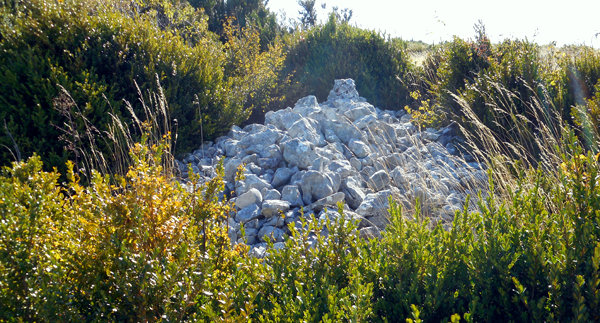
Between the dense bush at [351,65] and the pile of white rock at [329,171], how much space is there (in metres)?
2.02

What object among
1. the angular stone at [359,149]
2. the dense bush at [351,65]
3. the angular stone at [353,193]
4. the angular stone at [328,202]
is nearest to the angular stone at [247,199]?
the angular stone at [328,202]

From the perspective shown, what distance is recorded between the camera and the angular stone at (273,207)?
167 inches

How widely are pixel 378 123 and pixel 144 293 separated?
4584 millimetres


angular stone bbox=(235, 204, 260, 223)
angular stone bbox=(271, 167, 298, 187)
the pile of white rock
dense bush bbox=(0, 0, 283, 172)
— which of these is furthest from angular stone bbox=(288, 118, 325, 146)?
angular stone bbox=(235, 204, 260, 223)

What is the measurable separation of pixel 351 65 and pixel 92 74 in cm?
516

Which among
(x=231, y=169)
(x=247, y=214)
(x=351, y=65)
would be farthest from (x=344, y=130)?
(x=351, y=65)

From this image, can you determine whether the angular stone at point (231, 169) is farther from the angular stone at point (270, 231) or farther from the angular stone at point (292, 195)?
the angular stone at point (270, 231)

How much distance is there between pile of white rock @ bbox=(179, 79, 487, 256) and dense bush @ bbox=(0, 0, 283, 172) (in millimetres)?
600

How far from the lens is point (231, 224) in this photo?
420 centimetres

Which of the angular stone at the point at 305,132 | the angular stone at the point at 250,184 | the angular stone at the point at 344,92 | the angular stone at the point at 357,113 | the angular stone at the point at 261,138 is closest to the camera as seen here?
the angular stone at the point at 250,184

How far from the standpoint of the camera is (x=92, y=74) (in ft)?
17.1

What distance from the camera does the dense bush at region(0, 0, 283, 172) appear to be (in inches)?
192

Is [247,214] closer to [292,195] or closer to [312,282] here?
[292,195]

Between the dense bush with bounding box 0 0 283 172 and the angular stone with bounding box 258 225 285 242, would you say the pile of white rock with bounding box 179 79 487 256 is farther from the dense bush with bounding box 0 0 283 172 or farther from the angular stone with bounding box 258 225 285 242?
the dense bush with bounding box 0 0 283 172
